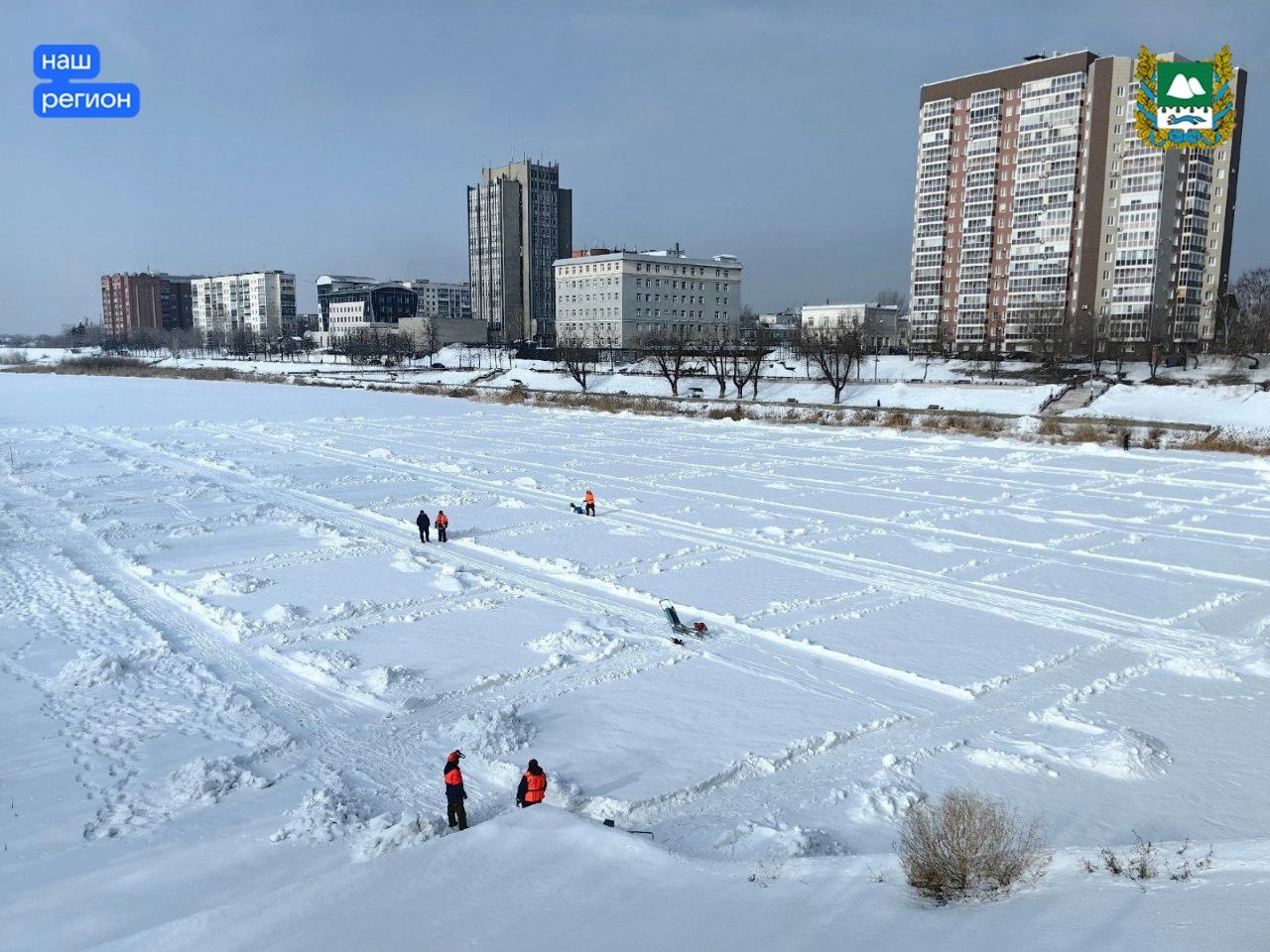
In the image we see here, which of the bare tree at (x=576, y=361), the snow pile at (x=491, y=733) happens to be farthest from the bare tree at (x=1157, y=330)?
the snow pile at (x=491, y=733)

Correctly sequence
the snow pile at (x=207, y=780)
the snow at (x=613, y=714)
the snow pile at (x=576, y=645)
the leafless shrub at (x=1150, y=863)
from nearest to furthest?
the leafless shrub at (x=1150, y=863) → the snow at (x=613, y=714) → the snow pile at (x=207, y=780) → the snow pile at (x=576, y=645)

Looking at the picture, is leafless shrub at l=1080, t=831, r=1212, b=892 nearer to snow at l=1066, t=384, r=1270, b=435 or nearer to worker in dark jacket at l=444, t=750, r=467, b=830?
worker in dark jacket at l=444, t=750, r=467, b=830

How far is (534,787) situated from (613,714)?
232 cm

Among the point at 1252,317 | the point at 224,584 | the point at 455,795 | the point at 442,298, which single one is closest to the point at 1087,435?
the point at 224,584

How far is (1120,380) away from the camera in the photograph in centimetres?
5600

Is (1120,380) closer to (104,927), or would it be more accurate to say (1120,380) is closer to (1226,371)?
(1226,371)

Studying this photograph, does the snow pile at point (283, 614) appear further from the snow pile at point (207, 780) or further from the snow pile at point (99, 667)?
the snow pile at point (207, 780)

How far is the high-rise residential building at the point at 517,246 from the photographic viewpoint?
156m

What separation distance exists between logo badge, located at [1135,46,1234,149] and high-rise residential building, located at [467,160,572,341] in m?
103

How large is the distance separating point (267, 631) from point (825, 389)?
181 ft

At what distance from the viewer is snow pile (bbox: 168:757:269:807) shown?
8227mm

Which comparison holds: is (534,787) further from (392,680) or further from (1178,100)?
(1178,100)

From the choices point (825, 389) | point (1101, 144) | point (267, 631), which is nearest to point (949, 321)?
point (1101, 144)

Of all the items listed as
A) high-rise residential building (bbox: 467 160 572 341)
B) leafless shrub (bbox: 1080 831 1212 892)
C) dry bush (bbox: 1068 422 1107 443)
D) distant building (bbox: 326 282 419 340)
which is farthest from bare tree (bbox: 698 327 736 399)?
distant building (bbox: 326 282 419 340)
